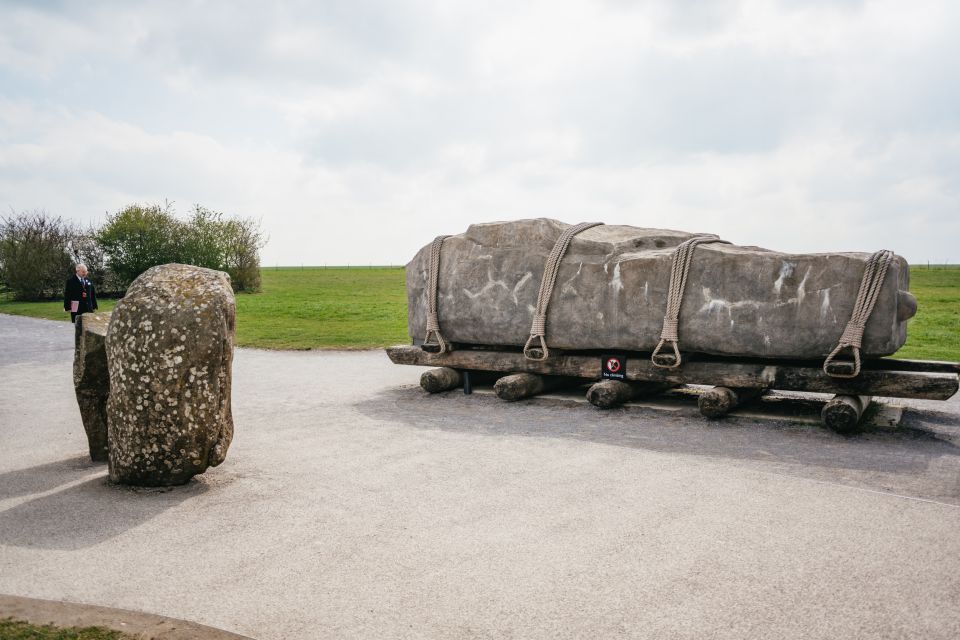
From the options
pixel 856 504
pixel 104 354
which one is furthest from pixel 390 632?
→ pixel 104 354

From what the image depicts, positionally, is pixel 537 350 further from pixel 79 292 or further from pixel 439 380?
pixel 79 292

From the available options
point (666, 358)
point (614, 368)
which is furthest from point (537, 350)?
point (666, 358)

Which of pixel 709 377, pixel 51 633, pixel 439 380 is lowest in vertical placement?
pixel 51 633

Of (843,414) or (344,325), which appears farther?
(344,325)

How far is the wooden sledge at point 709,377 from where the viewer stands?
24.0 feet

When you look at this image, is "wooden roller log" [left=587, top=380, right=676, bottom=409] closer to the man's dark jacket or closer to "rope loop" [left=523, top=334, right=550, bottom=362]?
"rope loop" [left=523, top=334, right=550, bottom=362]

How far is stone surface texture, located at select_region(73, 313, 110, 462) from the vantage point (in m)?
6.25

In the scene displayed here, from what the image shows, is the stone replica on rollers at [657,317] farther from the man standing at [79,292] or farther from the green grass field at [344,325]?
the man standing at [79,292]

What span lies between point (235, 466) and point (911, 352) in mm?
11642

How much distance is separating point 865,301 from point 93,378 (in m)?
6.99

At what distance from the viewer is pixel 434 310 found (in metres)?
9.93

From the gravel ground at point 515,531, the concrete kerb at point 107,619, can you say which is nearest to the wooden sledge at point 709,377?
the gravel ground at point 515,531

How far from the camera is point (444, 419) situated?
27.0 ft

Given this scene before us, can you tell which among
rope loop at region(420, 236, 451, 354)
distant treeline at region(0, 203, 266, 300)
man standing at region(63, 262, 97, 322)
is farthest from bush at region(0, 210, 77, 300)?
rope loop at region(420, 236, 451, 354)
